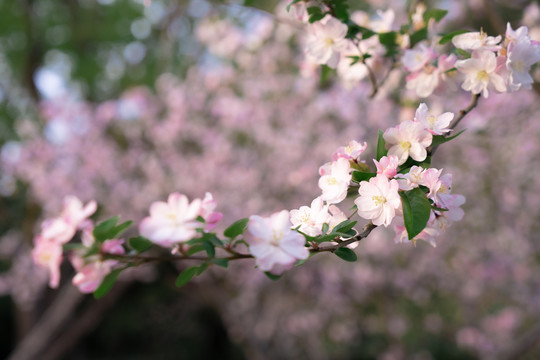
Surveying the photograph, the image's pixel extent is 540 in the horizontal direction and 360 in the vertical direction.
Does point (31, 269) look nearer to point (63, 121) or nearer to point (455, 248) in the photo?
point (63, 121)

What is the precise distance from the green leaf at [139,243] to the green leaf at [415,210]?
0.44m

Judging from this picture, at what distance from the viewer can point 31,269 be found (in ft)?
15.2

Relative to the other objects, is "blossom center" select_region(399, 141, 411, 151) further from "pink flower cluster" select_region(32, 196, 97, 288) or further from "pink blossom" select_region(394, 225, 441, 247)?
"pink flower cluster" select_region(32, 196, 97, 288)

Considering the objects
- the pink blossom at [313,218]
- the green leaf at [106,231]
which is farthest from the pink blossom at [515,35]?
the green leaf at [106,231]

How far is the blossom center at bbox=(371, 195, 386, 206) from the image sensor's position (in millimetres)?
724

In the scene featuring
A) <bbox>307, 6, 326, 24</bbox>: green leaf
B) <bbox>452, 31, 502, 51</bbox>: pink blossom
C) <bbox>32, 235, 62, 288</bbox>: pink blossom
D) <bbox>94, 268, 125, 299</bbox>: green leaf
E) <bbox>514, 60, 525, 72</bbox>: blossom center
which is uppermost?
<bbox>307, 6, 326, 24</bbox>: green leaf

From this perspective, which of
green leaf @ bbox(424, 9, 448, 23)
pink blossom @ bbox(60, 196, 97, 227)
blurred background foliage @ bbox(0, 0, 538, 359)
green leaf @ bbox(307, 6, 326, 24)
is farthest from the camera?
blurred background foliage @ bbox(0, 0, 538, 359)

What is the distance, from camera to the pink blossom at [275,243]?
2.16ft

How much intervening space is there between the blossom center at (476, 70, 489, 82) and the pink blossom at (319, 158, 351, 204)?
0.36m

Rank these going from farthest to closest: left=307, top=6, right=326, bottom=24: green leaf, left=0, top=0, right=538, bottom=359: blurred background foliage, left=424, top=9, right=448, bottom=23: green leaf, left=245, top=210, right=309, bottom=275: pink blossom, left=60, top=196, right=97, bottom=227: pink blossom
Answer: left=0, top=0, right=538, bottom=359: blurred background foliage
left=424, top=9, right=448, bottom=23: green leaf
left=307, top=6, right=326, bottom=24: green leaf
left=60, top=196, right=97, bottom=227: pink blossom
left=245, top=210, right=309, bottom=275: pink blossom

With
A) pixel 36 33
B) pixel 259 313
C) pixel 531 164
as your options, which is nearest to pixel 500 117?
pixel 531 164

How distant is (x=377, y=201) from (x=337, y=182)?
0.28 ft

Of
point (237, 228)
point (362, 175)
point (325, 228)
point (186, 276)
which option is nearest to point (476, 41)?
point (362, 175)

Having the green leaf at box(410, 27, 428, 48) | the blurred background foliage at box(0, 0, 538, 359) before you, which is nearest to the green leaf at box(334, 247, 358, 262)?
the green leaf at box(410, 27, 428, 48)
